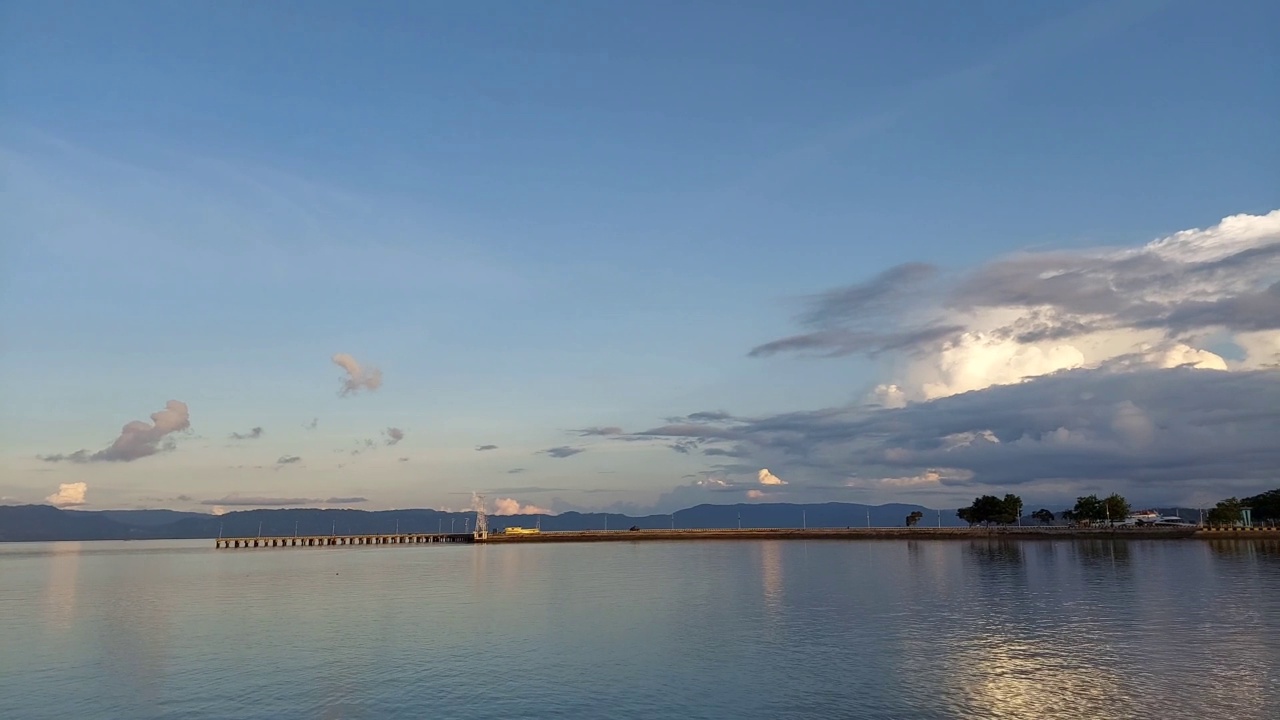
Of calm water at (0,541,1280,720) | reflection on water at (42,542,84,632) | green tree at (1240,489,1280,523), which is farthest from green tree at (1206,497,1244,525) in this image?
reflection on water at (42,542,84,632)

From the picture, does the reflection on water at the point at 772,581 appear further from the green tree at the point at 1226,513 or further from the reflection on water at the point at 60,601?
the green tree at the point at 1226,513

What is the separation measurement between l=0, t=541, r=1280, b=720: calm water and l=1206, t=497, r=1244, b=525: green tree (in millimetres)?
115727

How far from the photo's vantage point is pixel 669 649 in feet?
154

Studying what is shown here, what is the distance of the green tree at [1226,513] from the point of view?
611 ft

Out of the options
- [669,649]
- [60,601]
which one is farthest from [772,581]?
[60,601]

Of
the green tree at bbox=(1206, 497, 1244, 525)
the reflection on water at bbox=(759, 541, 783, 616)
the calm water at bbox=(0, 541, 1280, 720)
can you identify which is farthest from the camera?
the green tree at bbox=(1206, 497, 1244, 525)

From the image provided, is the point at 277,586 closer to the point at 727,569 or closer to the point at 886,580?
the point at 727,569

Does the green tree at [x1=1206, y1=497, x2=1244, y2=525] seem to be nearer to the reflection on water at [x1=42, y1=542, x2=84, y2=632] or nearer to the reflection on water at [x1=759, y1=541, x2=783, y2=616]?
the reflection on water at [x1=759, y1=541, x2=783, y2=616]

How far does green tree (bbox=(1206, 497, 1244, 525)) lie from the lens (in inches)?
7333

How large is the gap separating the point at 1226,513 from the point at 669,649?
191 meters

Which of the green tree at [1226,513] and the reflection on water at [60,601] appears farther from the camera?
the green tree at [1226,513]

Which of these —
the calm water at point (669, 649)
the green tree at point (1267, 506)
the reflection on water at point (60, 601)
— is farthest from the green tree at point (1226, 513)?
the reflection on water at point (60, 601)

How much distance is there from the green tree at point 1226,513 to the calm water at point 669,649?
115727mm

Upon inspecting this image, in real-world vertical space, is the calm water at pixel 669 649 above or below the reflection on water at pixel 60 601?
above
